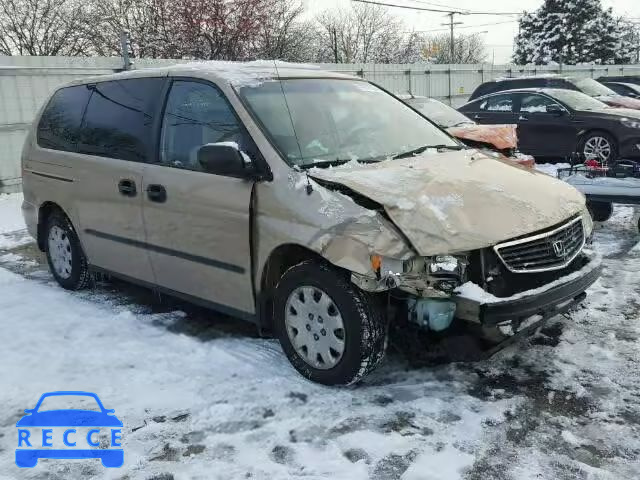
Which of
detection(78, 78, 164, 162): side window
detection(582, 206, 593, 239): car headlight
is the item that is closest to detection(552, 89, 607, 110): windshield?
detection(582, 206, 593, 239): car headlight

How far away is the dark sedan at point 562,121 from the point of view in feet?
33.5

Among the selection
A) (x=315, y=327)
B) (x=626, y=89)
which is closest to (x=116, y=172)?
(x=315, y=327)

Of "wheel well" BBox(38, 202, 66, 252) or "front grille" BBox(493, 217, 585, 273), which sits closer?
"front grille" BBox(493, 217, 585, 273)

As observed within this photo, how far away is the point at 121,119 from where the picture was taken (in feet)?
15.4

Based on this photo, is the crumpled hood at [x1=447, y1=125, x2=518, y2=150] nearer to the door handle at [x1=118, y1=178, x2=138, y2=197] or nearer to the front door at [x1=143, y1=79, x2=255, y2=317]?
the front door at [x1=143, y1=79, x2=255, y2=317]

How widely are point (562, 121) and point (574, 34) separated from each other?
1634 inches

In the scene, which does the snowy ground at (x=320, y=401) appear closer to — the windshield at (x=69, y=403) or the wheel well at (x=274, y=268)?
the windshield at (x=69, y=403)

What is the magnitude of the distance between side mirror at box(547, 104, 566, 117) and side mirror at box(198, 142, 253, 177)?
29.1 feet

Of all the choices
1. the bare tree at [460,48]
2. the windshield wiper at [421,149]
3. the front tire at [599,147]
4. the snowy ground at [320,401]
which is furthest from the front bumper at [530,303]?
Result: the bare tree at [460,48]

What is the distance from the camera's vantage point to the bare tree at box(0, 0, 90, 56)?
28.3m

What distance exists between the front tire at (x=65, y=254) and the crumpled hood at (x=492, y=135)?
502cm

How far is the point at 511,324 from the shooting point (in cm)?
325

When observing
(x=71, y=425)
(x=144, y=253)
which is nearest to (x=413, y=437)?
(x=71, y=425)

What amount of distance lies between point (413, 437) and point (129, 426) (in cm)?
146
